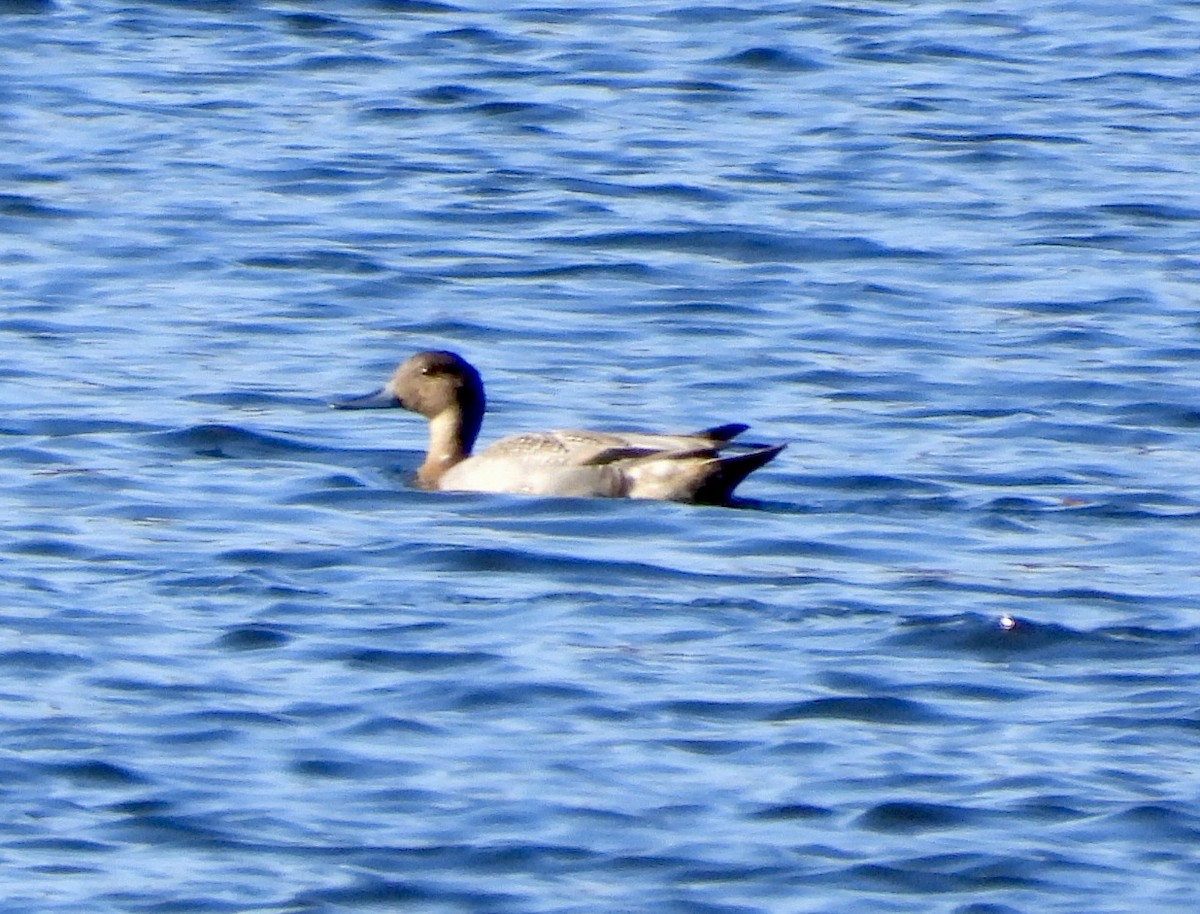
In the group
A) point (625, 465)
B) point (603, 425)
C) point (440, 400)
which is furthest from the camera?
point (603, 425)

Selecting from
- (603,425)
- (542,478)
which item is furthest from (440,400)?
(542,478)

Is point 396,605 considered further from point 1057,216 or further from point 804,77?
point 804,77

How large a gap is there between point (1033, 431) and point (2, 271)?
4528 millimetres

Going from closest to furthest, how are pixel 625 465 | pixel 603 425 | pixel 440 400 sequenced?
pixel 625 465
pixel 440 400
pixel 603 425

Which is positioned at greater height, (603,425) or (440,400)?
(440,400)

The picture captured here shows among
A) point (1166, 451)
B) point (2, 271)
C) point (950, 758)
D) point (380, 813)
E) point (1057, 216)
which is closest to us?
point (380, 813)

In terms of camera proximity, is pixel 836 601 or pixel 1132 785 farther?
pixel 836 601

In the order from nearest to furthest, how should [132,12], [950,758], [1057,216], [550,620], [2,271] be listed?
[950,758]
[550,620]
[2,271]
[1057,216]
[132,12]

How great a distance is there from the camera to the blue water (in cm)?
704

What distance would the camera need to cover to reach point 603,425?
38.2 ft

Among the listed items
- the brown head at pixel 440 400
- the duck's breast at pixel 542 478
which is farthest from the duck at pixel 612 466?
the brown head at pixel 440 400

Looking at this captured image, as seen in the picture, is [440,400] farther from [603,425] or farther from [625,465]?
[625,465]

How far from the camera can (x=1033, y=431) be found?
11.4 meters

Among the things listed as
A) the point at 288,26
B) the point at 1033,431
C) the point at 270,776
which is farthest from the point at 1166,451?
the point at 288,26
